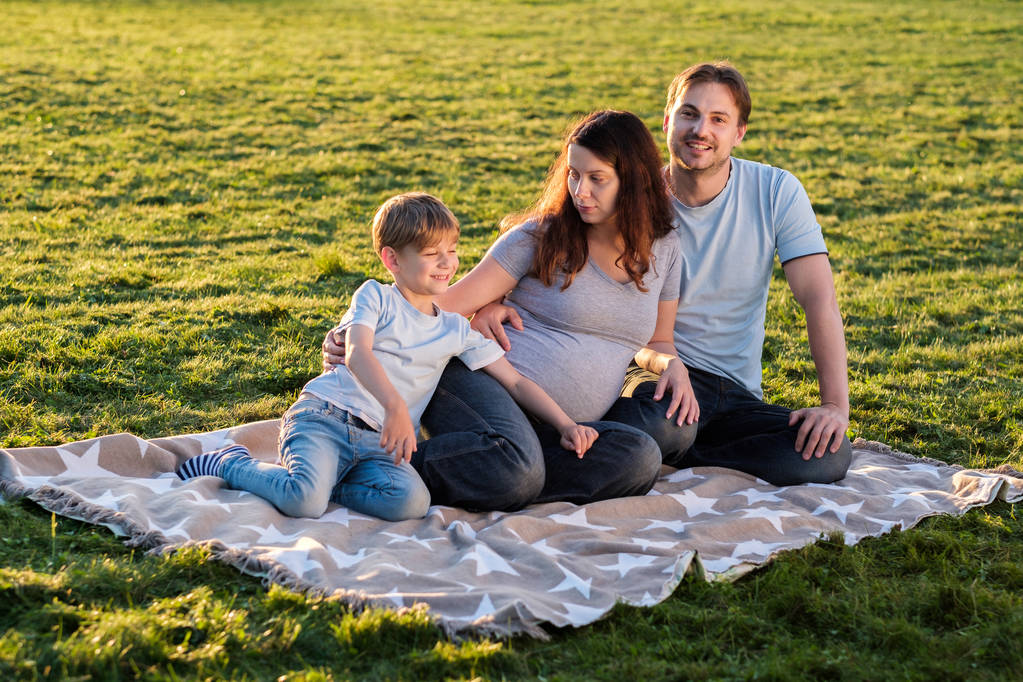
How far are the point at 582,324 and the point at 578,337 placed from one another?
2.8 inches

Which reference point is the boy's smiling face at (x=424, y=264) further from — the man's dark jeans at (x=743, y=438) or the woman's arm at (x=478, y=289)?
the man's dark jeans at (x=743, y=438)

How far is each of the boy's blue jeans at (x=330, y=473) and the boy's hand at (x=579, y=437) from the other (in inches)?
26.8

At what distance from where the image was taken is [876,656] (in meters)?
3.50

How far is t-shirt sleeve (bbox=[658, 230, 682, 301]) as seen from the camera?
204 inches

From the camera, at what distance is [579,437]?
15.2 feet

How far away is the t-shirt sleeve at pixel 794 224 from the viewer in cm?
529

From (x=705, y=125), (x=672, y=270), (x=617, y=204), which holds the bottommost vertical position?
(x=672, y=270)

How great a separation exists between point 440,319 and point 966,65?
18.8m

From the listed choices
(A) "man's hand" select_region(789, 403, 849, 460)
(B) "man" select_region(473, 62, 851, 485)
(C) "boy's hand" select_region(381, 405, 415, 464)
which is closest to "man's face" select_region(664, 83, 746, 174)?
(B) "man" select_region(473, 62, 851, 485)

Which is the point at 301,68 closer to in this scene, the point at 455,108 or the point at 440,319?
the point at 455,108

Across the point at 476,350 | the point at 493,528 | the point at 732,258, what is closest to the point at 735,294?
the point at 732,258

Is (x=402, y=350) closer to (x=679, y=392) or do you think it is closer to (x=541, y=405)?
(x=541, y=405)

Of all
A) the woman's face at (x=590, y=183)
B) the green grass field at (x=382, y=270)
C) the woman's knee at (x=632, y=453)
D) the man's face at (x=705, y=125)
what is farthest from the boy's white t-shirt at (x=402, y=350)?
the man's face at (x=705, y=125)

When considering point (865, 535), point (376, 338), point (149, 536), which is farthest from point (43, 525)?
point (865, 535)
